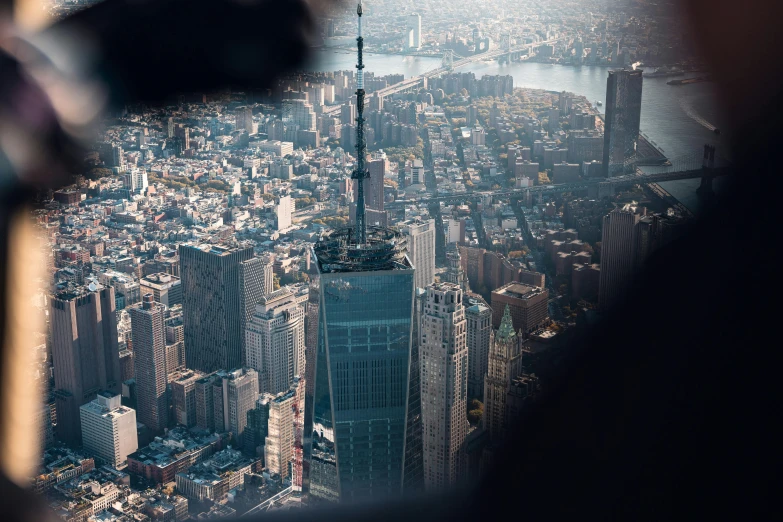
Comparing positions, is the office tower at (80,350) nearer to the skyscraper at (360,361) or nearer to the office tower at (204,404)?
the office tower at (204,404)

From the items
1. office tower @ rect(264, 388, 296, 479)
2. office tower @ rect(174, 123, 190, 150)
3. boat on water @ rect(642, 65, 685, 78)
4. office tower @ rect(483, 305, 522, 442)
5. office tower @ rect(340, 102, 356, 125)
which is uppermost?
boat on water @ rect(642, 65, 685, 78)

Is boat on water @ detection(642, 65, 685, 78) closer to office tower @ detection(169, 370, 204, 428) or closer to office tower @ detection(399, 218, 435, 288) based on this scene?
office tower @ detection(399, 218, 435, 288)

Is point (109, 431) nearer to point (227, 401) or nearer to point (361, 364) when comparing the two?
point (227, 401)

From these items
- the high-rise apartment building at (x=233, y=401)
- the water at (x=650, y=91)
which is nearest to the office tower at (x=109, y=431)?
the high-rise apartment building at (x=233, y=401)

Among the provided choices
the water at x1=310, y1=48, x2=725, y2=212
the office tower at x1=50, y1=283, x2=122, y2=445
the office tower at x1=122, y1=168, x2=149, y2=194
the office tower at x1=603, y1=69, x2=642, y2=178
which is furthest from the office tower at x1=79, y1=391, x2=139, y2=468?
the office tower at x1=603, y1=69, x2=642, y2=178

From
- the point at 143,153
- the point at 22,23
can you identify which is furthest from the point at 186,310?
the point at 22,23

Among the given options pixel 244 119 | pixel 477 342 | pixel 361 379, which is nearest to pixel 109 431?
pixel 361 379

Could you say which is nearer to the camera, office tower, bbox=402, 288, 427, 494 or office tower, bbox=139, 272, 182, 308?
office tower, bbox=402, 288, 427, 494
